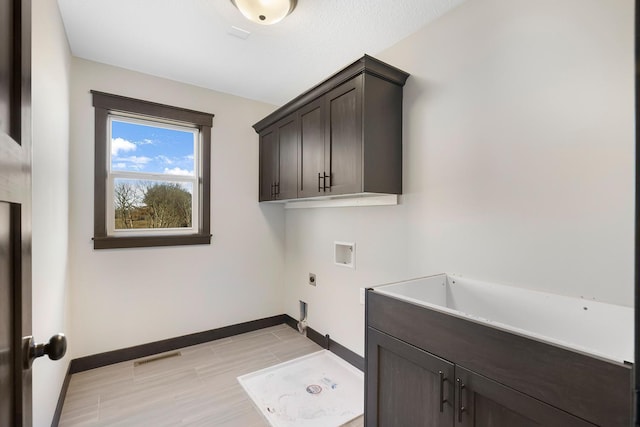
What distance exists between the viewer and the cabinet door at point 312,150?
7.75 feet

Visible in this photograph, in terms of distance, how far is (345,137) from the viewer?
212cm

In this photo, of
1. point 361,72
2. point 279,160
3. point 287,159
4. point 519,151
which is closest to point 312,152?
point 287,159

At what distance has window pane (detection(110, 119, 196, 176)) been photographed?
9.00ft

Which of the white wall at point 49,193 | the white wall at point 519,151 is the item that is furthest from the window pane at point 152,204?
the white wall at point 519,151

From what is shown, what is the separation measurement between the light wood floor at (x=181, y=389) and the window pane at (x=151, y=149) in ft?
5.75

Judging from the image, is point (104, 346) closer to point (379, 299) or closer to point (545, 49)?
point (379, 299)

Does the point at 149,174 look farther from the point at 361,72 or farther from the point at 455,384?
the point at 455,384

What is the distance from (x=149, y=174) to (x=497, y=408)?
3064 millimetres

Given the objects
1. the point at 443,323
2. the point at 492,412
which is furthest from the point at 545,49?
the point at 492,412

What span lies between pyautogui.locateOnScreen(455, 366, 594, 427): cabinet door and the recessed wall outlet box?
4.68 feet

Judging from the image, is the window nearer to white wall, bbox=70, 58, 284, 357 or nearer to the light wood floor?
white wall, bbox=70, 58, 284, 357

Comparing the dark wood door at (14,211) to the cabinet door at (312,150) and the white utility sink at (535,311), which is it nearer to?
the white utility sink at (535,311)

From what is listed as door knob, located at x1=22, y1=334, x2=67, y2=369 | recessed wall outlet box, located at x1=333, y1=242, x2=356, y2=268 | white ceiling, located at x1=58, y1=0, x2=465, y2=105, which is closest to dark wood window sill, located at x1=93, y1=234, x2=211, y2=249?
recessed wall outlet box, located at x1=333, y1=242, x2=356, y2=268

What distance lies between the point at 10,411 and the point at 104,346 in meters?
2.40
